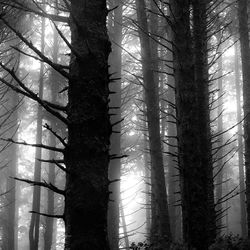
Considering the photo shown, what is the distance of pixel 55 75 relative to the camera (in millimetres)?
15617

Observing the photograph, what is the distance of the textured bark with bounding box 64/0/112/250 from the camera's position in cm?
230

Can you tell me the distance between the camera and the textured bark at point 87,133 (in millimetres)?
2297

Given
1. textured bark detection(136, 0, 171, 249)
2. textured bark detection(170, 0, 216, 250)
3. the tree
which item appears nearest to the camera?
the tree

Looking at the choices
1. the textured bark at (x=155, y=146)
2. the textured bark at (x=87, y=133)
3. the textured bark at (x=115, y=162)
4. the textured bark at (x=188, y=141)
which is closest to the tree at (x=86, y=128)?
the textured bark at (x=87, y=133)

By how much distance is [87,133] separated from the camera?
7.88 ft

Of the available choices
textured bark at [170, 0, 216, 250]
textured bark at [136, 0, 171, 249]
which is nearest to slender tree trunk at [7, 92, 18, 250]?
textured bark at [136, 0, 171, 249]

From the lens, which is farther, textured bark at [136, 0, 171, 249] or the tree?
textured bark at [136, 0, 171, 249]

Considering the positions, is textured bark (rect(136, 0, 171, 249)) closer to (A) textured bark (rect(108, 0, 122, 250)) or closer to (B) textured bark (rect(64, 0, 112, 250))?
(A) textured bark (rect(108, 0, 122, 250))

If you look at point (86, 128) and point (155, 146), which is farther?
point (155, 146)

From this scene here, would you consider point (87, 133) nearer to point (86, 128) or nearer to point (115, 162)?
point (86, 128)

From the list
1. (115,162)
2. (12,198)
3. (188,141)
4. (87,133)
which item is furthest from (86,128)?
(12,198)

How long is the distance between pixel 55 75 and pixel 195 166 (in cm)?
1169

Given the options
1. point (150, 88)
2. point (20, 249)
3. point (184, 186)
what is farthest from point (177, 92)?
point (20, 249)

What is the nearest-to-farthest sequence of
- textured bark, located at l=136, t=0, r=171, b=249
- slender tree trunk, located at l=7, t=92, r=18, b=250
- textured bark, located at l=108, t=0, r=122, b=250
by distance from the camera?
textured bark, located at l=136, t=0, r=171, b=249 → textured bark, located at l=108, t=0, r=122, b=250 → slender tree trunk, located at l=7, t=92, r=18, b=250
